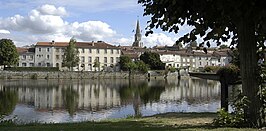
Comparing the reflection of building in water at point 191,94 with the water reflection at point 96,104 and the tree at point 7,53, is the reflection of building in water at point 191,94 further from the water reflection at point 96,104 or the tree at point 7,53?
the tree at point 7,53

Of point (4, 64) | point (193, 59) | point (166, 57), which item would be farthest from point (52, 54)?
point (193, 59)

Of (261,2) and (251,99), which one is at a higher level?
(261,2)

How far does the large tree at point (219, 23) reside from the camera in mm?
8523

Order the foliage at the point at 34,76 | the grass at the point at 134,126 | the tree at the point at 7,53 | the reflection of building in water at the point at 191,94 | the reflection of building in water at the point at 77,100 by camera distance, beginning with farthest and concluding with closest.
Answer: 1. the tree at the point at 7,53
2. the foliage at the point at 34,76
3. the reflection of building in water at the point at 191,94
4. the reflection of building in water at the point at 77,100
5. the grass at the point at 134,126

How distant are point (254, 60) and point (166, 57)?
458 feet

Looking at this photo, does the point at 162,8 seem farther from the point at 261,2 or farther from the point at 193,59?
the point at 193,59

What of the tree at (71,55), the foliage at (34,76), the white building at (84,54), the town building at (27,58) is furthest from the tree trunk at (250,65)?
the town building at (27,58)

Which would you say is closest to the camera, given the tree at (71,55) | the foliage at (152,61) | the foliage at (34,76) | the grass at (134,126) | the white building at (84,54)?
the grass at (134,126)

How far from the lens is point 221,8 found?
800 centimetres

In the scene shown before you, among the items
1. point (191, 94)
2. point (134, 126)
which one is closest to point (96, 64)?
point (191, 94)

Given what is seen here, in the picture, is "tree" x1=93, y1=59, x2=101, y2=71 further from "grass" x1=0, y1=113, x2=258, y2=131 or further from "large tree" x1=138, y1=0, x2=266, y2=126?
"large tree" x1=138, y1=0, x2=266, y2=126

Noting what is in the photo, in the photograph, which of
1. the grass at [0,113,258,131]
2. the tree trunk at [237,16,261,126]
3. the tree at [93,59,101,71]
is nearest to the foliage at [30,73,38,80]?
the tree at [93,59,101,71]

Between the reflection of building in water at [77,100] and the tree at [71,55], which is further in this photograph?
the tree at [71,55]

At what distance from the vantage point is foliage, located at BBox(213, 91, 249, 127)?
9305 mm
